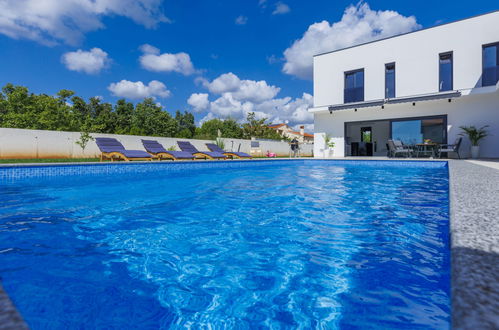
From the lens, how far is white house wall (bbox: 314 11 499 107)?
1198 centimetres

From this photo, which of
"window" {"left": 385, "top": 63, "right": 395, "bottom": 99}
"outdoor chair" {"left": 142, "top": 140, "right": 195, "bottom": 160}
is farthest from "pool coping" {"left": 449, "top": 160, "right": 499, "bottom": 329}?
"window" {"left": 385, "top": 63, "right": 395, "bottom": 99}

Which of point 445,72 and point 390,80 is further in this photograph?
point 390,80

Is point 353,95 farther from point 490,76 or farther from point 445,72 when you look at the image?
point 490,76

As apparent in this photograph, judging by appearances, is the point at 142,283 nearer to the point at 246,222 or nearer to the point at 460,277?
the point at 246,222

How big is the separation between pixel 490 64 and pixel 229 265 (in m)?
15.8

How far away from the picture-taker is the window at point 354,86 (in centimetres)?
1520

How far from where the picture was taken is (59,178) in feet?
24.2

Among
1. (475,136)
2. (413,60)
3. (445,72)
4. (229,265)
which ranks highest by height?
(413,60)

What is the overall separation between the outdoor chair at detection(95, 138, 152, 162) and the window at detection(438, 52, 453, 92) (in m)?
14.6

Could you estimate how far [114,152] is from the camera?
1039cm

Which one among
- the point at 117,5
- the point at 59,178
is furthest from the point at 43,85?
the point at 59,178

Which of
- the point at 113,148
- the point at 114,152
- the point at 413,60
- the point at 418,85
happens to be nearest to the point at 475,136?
the point at 418,85

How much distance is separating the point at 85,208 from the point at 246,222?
2.63 m

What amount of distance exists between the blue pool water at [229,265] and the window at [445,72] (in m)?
11.8
